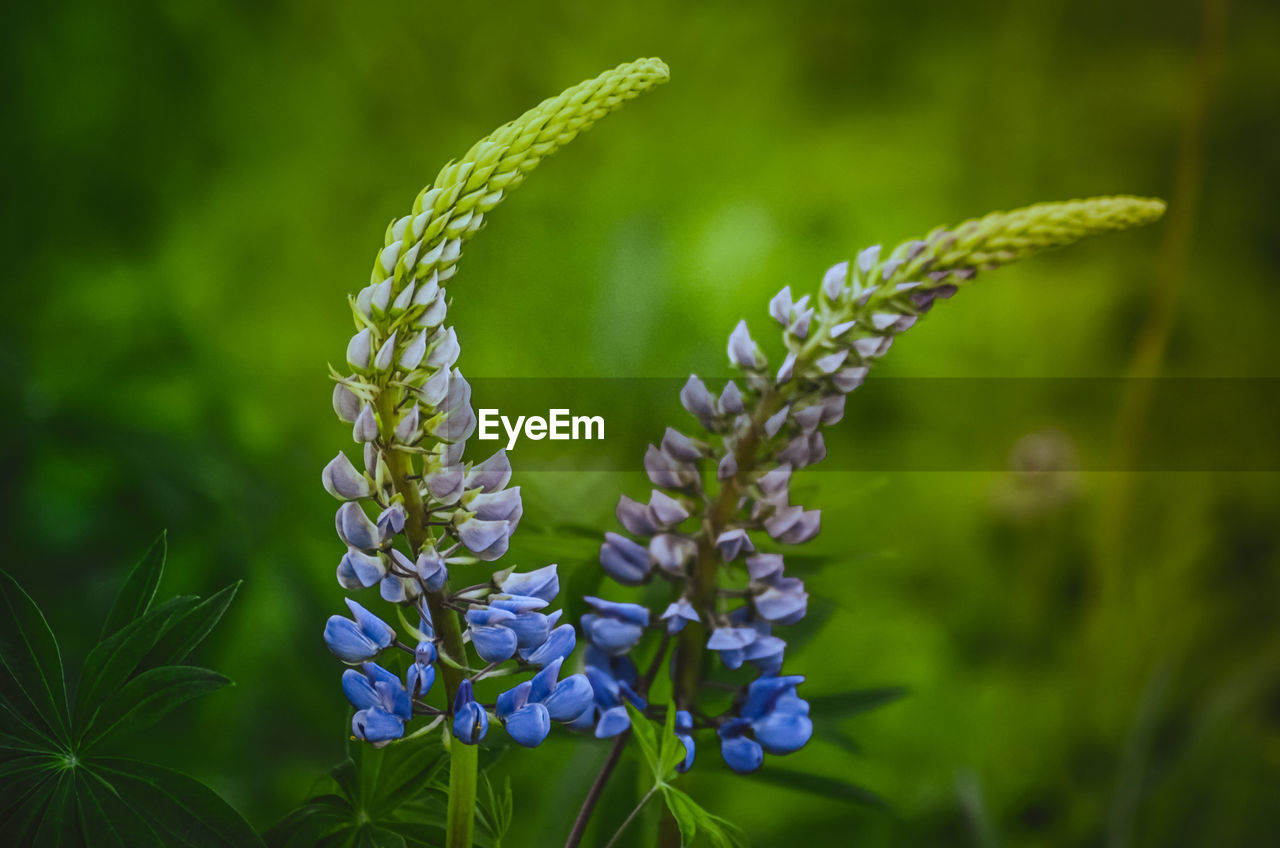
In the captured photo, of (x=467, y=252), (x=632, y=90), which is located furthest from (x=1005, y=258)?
(x=467, y=252)

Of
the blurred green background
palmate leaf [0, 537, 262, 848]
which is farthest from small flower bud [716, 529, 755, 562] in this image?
the blurred green background

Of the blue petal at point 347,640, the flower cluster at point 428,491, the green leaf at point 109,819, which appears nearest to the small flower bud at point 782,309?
the flower cluster at point 428,491

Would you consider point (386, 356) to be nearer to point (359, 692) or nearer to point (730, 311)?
point (359, 692)

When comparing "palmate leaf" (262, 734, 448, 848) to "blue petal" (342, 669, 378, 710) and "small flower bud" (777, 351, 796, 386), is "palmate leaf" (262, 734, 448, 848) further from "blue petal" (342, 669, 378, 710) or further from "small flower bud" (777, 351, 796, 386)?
"small flower bud" (777, 351, 796, 386)

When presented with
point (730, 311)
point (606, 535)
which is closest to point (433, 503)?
point (606, 535)

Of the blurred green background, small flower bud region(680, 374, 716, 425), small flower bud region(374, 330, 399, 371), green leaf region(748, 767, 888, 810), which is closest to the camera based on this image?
small flower bud region(374, 330, 399, 371)

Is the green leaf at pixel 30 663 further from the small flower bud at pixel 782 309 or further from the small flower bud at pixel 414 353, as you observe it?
the small flower bud at pixel 782 309

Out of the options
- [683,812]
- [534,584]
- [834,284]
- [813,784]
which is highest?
[834,284]
